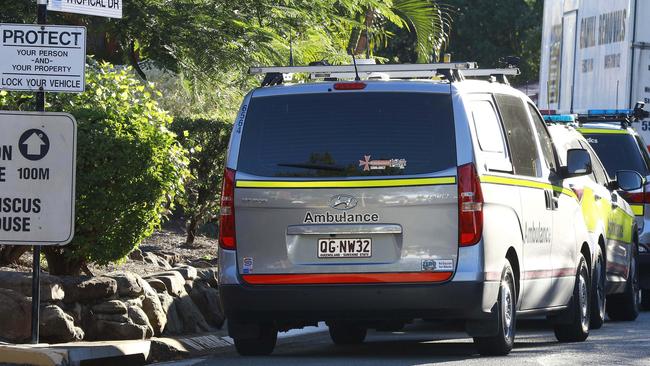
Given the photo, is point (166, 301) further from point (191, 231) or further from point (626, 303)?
point (626, 303)

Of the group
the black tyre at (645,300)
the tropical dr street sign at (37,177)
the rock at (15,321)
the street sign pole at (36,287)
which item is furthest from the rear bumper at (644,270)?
the street sign pole at (36,287)

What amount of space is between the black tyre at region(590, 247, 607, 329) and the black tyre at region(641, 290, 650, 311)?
405 centimetres

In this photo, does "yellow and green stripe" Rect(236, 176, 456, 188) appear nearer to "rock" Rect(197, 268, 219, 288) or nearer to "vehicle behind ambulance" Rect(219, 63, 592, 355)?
"vehicle behind ambulance" Rect(219, 63, 592, 355)

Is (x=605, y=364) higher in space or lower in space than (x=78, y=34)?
lower

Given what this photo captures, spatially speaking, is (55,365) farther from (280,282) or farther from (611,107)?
(611,107)

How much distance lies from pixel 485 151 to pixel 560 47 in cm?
1749

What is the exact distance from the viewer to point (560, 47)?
27.7 metres

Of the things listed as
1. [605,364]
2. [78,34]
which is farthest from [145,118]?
[605,364]

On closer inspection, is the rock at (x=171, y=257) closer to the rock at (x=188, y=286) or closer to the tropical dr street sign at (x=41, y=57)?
the rock at (x=188, y=286)

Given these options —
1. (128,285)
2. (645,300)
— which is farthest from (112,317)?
(645,300)

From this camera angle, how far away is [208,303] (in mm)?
13273

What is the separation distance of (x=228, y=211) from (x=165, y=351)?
4.70ft

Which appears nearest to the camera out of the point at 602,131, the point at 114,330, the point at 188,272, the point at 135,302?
the point at 114,330

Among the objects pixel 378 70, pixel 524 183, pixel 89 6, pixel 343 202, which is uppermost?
pixel 89 6
